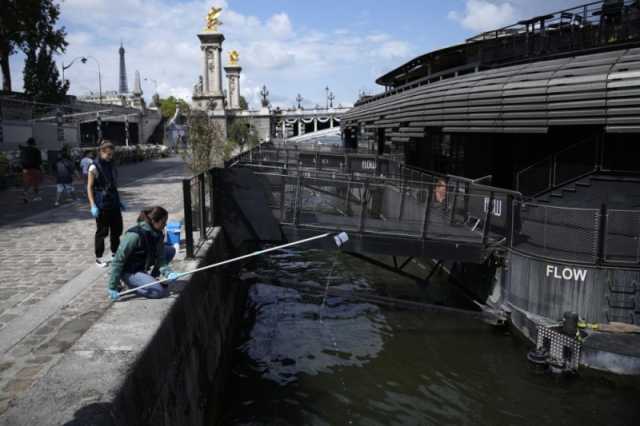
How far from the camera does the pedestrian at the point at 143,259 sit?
20.9 ft

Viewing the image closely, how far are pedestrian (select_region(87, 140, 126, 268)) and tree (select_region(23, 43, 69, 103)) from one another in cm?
4350

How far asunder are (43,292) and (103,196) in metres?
1.71

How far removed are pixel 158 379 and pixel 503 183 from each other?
43.0ft

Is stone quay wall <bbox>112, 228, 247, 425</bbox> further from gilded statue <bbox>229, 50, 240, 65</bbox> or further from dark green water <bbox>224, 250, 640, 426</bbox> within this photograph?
gilded statue <bbox>229, 50, 240, 65</bbox>

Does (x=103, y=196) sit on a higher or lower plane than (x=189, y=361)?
higher

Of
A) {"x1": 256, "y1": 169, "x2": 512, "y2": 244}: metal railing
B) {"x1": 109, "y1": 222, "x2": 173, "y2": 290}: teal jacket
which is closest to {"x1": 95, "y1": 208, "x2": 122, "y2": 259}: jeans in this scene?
{"x1": 109, "y1": 222, "x2": 173, "y2": 290}: teal jacket

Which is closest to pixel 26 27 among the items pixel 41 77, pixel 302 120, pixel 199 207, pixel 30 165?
pixel 41 77

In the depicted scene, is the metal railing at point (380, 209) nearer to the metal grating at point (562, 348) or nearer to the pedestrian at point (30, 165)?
the metal grating at point (562, 348)

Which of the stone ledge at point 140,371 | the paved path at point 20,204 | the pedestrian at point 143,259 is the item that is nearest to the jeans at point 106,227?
the stone ledge at point 140,371

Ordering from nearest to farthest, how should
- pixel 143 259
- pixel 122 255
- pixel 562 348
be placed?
pixel 122 255 → pixel 143 259 → pixel 562 348

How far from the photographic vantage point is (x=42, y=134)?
31406mm

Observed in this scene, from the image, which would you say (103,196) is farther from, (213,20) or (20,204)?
(213,20)

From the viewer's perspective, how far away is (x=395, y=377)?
29.9ft

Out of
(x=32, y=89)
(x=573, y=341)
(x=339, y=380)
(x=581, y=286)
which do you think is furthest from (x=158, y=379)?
(x=32, y=89)
